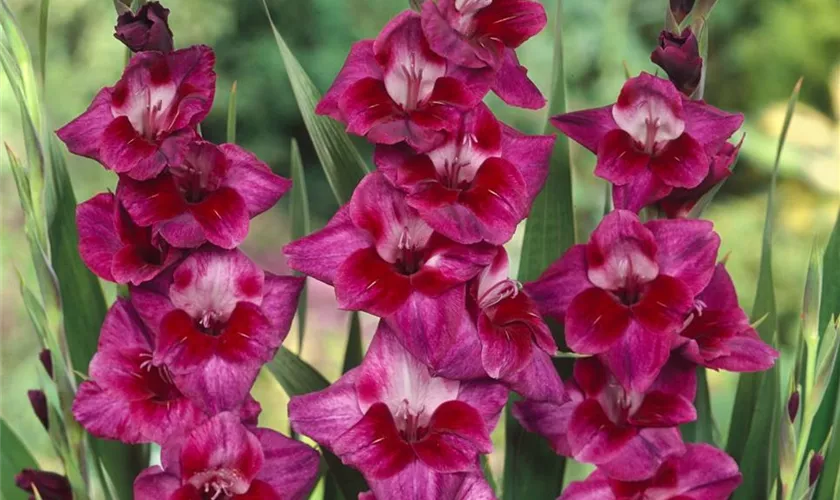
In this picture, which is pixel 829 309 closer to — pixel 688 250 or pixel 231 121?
pixel 688 250

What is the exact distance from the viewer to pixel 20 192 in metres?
0.47

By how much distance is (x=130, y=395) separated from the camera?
48cm

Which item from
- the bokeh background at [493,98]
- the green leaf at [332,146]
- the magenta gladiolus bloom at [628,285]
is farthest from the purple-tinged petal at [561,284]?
the bokeh background at [493,98]

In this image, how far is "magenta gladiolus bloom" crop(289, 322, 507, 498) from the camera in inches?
18.1

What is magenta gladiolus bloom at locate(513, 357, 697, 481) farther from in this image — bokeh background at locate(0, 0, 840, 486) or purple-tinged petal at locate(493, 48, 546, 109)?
bokeh background at locate(0, 0, 840, 486)

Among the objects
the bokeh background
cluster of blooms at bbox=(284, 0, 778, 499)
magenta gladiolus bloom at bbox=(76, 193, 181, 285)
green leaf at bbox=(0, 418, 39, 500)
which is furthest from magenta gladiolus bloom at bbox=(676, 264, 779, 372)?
the bokeh background

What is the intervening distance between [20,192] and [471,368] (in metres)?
0.21

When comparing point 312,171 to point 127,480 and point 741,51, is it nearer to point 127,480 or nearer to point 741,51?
point 741,51

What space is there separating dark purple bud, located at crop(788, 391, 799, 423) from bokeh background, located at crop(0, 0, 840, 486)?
3.30 ft

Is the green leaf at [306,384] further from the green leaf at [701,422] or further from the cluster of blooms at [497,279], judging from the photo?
the green leaf at [701,422]

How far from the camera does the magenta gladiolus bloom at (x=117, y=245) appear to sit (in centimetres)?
46

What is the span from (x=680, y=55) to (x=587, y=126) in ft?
0.17

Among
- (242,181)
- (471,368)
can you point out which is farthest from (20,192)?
(471,368)

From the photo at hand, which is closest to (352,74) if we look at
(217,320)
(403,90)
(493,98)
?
(403,90)
